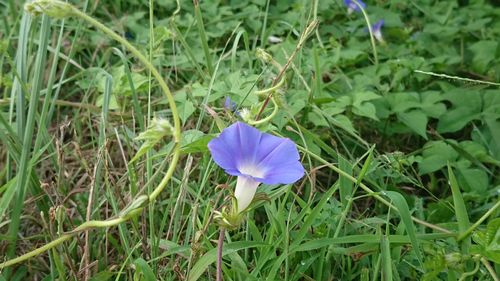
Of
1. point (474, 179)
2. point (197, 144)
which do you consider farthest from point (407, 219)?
point (474, 179)

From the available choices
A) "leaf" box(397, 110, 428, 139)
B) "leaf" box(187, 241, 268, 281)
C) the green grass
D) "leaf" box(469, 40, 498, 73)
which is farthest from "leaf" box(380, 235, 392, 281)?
"leaf" box(469, 40, 498, 73)

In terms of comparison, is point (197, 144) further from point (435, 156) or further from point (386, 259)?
point (435, 156)

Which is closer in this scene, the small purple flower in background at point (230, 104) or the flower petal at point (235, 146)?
the flower petal at point (235, 146)

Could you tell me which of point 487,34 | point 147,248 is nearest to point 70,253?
point 147,248

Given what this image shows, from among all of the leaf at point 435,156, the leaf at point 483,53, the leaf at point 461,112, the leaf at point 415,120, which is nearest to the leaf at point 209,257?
the leaf at point 435,156

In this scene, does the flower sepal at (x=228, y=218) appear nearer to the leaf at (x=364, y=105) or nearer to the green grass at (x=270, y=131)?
the green grass at (x=270, y=131)

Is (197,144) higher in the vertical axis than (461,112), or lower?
higher
